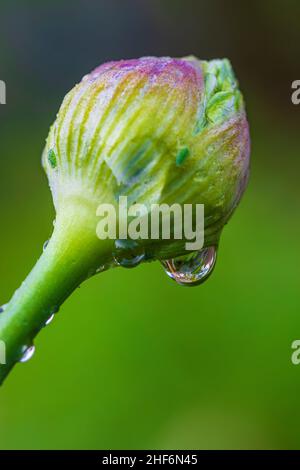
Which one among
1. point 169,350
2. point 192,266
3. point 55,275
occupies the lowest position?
point 55,275

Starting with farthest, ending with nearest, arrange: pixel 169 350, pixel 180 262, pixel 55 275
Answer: pixel 169 350 → pixel 180 262 → pixel 55 275

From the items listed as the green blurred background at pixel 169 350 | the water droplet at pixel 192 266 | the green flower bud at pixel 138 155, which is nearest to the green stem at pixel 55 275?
the green flower bud at pixel 138 155

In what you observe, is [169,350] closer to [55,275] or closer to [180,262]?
[180,262]

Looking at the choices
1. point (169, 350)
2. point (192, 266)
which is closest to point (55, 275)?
point (192, 266)

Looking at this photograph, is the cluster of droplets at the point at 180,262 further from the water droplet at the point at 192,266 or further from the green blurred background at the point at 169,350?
the green blurred background at the point at 169,350

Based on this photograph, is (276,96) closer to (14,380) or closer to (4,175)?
(4,175)

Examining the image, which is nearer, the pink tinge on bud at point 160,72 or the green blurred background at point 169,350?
the pink tinge on bud at point 160,72
